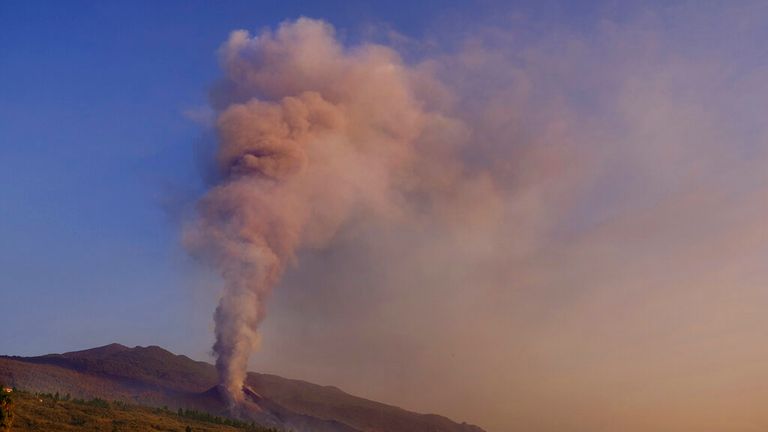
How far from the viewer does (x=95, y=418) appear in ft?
195

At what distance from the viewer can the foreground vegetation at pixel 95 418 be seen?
55.1 meters

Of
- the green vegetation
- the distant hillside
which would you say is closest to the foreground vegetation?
the green vegetation

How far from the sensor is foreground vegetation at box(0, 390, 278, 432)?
55.1 metres

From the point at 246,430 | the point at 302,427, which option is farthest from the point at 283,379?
the point at 246,430

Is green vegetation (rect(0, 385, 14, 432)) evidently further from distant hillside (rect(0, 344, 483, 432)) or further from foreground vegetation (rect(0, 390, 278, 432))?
distant hillside (rect(0, 344, 483, 432))

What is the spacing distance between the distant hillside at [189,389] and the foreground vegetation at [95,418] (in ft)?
66.3

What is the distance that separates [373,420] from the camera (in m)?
139

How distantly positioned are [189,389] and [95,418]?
6049 cm

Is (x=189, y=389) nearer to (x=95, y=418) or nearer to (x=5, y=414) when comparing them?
(x=95, y=418)

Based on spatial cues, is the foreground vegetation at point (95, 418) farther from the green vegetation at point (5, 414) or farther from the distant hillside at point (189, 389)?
the distant hillside at point (189, 389)

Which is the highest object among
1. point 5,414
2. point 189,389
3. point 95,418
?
point 189,389

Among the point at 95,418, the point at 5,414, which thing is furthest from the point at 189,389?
Answer: the point at 5,414

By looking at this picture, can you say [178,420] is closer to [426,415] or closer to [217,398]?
[217,398]

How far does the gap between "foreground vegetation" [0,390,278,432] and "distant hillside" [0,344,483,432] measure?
2021 centimetres
